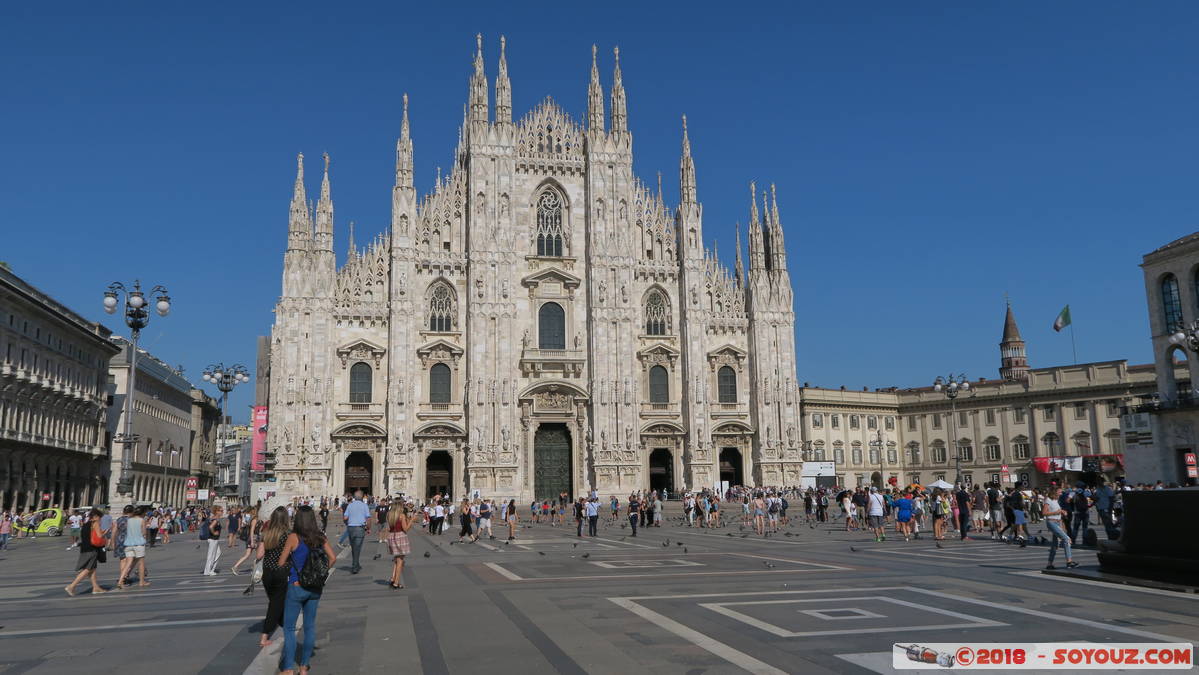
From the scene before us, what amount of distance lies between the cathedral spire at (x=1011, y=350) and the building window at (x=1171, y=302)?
206 feet

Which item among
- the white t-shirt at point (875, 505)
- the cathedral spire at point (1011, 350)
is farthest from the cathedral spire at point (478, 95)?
the cathedral spire at point (1011, 350)

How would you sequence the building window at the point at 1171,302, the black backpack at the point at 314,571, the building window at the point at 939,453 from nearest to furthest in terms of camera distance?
the black backpack at the point at 314,571, the building window at the point at 1171,302, the building window at the point at 939,453

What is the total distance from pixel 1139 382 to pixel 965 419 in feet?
43.4

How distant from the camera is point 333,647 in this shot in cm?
958

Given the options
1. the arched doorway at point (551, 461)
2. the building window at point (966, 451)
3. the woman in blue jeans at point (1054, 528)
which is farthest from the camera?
the building window at point (966, 451)

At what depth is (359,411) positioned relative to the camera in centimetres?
5116

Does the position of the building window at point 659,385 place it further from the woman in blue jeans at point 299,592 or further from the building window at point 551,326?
the woman in blue jeans at point 299,592

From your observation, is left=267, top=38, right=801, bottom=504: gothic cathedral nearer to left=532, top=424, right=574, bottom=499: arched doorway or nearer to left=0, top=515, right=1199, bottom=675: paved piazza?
left=532, top=424, right=574, bottom=499: arched doorway

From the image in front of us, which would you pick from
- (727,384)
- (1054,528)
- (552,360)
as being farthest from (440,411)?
(1054,528)

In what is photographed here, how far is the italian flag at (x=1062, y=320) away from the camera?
199ft

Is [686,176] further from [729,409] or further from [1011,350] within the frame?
[1011,350]

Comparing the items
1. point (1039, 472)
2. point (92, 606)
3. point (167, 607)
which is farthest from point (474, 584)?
point (1039, 472)

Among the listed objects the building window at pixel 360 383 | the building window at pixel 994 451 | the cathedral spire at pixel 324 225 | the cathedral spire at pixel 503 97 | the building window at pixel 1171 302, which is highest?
the cathedral spire at pixel 503 97

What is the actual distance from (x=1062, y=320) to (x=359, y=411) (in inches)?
1819
